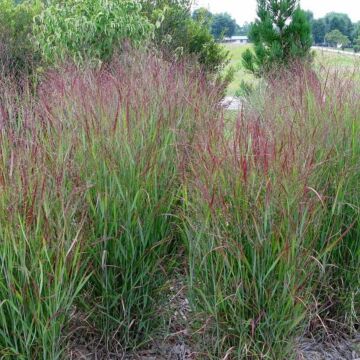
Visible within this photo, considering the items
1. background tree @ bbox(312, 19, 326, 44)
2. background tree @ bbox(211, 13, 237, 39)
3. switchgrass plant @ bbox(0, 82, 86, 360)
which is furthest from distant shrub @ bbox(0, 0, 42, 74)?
background tree @ bbox(312, 19, 326, 44)

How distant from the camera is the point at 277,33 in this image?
35.8ft

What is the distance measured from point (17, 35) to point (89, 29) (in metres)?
1.86

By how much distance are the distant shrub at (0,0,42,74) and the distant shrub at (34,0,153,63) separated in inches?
15.3

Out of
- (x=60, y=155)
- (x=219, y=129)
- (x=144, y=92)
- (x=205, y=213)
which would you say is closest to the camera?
(x=205, y=213)

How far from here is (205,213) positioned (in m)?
2.81

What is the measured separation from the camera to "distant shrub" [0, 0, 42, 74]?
7633 millimetres

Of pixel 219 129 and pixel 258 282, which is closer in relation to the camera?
pixel 258 282

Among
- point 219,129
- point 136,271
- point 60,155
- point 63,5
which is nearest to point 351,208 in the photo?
point 219,129

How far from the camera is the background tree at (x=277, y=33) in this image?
10.6 m

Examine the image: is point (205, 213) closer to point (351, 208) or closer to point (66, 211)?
point (66, 211)

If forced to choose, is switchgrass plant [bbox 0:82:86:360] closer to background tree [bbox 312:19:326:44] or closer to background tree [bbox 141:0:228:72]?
background tree [bbox 141:0:228:72]

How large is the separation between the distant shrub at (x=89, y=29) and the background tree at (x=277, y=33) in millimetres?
3458

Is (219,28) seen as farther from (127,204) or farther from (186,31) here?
(127,204)

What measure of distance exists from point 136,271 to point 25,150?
2.71ft
